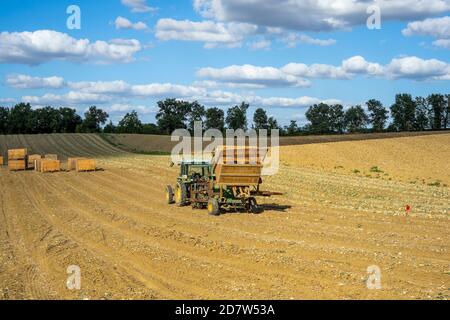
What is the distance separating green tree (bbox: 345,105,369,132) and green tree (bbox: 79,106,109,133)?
63055mm

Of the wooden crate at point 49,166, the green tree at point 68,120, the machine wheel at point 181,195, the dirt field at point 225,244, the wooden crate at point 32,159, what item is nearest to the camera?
the dirt field at point 225,244

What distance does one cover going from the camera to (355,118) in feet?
476

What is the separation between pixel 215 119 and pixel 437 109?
203 feet

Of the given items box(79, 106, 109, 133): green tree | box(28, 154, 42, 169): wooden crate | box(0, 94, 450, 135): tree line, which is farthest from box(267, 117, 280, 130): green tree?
box(28, 154, 42, 169): wooden crate

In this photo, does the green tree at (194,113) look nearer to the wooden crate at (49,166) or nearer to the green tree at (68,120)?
the green tree at (68,120)

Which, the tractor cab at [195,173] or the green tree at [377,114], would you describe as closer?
the tractor cab at [195,173]

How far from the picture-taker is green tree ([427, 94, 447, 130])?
141000 mm

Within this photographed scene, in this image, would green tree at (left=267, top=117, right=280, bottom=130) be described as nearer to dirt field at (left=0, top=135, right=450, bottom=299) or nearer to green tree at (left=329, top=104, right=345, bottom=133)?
green tree at (left=329, top=104, right=345, bottom=133)

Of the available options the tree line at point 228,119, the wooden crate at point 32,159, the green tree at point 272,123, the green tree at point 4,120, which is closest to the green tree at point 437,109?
the tree line at point 228,119

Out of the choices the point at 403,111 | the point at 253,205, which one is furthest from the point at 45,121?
the point at 253,205

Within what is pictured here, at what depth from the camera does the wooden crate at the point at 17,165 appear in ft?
136

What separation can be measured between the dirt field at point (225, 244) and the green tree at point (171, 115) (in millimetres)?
87123
